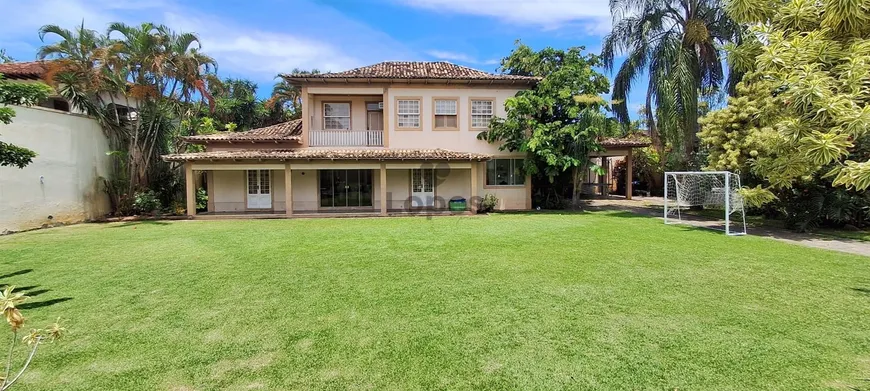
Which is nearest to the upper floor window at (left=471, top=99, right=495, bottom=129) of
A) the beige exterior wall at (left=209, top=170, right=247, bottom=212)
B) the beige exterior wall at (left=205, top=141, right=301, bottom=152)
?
the beige exterior wall at (left=205, top=141, right=301, bottom=152)

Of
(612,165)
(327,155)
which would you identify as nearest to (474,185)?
(327,155)

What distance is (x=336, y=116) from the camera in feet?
61.0

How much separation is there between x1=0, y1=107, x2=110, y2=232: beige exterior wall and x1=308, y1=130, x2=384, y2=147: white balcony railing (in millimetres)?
7778

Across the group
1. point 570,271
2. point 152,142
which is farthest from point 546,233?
point 152,142

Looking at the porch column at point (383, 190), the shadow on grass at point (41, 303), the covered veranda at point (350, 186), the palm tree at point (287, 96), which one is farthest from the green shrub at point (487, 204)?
the palm tree at point (287, 96)

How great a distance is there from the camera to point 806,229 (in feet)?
39.2

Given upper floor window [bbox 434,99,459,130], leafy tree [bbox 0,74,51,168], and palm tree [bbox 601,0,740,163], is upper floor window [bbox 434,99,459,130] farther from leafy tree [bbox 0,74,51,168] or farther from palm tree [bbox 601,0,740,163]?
leafy tree [bbox 0,74,51,168]

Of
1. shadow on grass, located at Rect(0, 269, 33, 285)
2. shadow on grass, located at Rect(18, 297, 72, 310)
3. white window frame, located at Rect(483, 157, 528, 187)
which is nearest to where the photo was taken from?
shadow on grass, located at Rect(18, 297, 72, 310)

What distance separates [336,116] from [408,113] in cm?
336

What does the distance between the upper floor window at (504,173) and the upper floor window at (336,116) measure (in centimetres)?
675

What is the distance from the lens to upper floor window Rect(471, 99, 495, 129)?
59.7ft

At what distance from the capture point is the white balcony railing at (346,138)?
17.9 meters

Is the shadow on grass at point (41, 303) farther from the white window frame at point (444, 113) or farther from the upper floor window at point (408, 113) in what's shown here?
the white window frame at point (444, 113)

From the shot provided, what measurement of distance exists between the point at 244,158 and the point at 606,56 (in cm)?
1614
